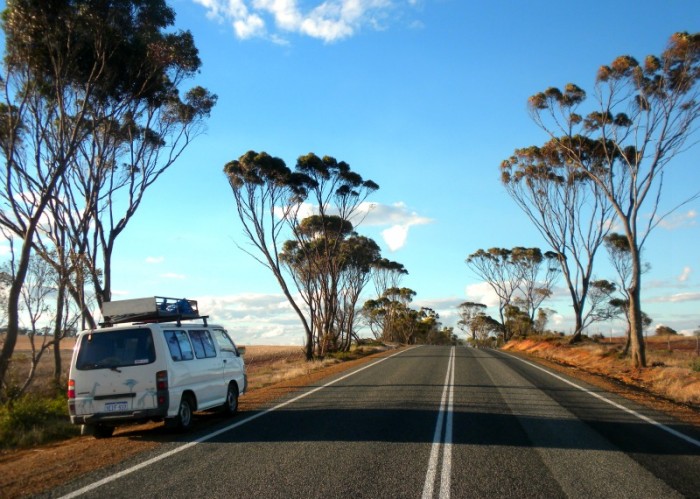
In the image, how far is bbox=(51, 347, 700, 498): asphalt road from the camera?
21.2 feet

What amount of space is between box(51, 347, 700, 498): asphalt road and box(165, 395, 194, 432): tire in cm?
58

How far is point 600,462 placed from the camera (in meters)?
7.75

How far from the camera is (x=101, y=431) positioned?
10.3 m

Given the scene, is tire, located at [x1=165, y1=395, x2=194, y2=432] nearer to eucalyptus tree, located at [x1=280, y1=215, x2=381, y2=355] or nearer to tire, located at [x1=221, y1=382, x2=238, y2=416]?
tire, located at [x1=221, y1=382, x2=238, y2=416]

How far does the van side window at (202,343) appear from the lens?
37.3 feet

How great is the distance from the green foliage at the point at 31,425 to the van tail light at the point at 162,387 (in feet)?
8.87

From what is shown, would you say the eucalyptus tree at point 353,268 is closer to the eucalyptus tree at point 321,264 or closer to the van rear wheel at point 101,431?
the eucalyptus tree at point 321,264

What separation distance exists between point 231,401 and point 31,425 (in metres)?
3.83

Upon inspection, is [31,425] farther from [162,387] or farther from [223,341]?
[223,341]

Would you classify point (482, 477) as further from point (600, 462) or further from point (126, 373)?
point (126, 373)

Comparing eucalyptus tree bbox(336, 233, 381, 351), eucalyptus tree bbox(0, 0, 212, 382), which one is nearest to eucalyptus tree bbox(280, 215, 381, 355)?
eucalyptus tree bbox(336, 233, 381, 351)

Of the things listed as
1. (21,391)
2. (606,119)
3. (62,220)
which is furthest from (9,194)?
(606,119)

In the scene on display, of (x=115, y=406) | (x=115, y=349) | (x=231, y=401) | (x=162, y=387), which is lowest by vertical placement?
(x=231, y=401)

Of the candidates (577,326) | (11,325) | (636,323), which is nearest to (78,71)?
(11,325)
